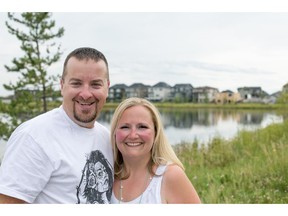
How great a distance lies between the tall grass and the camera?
5.03 m

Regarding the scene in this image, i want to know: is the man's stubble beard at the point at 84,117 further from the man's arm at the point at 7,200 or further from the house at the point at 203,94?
the house at the point at 203,94

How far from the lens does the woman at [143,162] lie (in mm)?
2203

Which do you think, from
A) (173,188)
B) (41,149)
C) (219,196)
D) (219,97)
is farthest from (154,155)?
(219,97)

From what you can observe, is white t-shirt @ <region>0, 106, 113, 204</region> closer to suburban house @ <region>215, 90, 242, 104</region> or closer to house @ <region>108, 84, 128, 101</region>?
house @ <region>108, 84, 128, 101</region>

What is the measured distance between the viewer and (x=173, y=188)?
7.21 feet

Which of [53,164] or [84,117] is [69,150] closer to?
[53,164]

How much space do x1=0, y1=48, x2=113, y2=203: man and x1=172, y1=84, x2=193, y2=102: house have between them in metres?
11.8

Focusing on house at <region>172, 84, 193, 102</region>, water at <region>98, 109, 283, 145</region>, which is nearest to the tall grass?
water at <region>98, 109, 283, 145</region>

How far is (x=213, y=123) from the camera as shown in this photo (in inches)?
735

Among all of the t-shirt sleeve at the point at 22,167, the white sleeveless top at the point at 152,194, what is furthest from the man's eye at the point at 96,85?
the white sleeveless top at the point at 152,194

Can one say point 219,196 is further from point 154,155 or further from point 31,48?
point 31,48

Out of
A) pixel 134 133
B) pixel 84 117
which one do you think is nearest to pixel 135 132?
pixel 134 133

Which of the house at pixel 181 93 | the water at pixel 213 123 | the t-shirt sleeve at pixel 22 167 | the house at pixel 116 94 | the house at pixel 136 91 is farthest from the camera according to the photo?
the house at pixel 181 93
